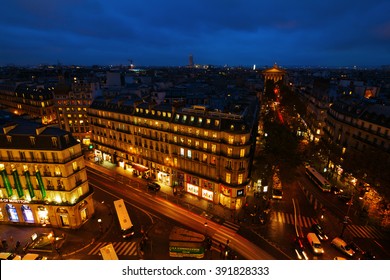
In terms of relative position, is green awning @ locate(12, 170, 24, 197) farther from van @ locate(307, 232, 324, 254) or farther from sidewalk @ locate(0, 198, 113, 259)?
van @ locate(307, 232, 324, 254)

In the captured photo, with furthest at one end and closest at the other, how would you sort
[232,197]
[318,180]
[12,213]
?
[318,180] < [232,197] < [12,213]

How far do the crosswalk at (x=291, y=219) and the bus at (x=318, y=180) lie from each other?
14.5 meters

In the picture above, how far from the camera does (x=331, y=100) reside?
90.1 m

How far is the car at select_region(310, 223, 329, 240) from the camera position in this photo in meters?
46.7

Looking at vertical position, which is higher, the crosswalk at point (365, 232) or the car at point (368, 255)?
the car at point (368, 255)

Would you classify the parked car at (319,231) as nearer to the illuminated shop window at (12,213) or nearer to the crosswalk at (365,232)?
the crosswalk at (365,232)

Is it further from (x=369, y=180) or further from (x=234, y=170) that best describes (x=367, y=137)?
(x=234, y=170)

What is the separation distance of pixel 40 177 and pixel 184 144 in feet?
106

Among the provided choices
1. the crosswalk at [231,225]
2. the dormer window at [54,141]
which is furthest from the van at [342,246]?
the dormer window at [54,141]

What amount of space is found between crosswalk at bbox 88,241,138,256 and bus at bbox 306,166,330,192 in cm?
5091

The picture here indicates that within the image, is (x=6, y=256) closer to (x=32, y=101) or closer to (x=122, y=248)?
(x=122, y=248)

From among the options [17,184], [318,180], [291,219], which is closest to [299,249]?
[291,219]

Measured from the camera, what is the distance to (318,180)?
6550cm

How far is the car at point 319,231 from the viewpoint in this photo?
46.7m
